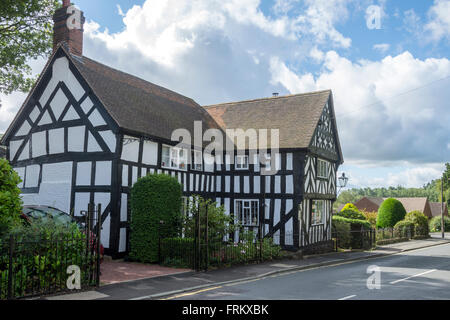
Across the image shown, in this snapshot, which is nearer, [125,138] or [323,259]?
[125,138]

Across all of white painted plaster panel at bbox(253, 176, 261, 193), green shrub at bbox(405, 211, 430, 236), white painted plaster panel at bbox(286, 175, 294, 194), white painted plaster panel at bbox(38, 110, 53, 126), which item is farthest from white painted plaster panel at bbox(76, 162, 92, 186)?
green shrub at bbox(405, 211, 430, 236)

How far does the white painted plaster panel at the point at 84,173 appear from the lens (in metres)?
16.5

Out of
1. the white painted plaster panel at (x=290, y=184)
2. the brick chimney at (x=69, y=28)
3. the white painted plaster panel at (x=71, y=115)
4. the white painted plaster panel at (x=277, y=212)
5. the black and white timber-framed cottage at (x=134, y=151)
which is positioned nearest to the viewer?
the black and white timber-framed cottage at (x=134, y=151)

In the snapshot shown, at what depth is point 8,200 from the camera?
955 centimetres

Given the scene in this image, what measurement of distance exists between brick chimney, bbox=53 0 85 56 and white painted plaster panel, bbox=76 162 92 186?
558cm

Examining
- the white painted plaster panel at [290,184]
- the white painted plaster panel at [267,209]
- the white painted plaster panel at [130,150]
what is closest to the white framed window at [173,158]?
the white painted plaster panel at [130,150]

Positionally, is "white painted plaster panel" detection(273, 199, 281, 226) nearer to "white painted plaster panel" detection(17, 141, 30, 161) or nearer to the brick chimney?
the brick chimney

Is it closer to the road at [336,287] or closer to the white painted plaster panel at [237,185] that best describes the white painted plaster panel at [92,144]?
the white painted plaster panel at [237,185]

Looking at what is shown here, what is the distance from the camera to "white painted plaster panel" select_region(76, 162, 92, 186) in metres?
16.5

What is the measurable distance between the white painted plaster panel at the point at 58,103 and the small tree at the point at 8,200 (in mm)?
8329

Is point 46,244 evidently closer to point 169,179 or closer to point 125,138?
point 169,179
